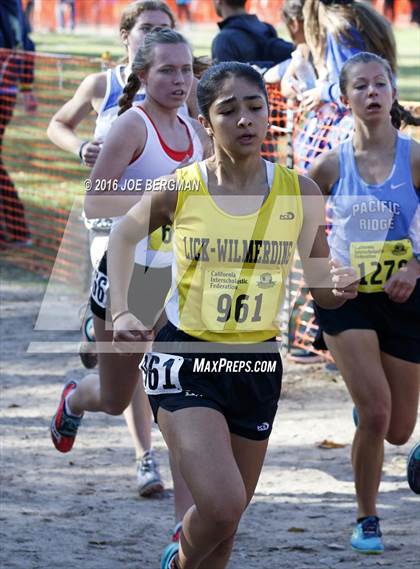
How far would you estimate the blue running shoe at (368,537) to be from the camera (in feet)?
17.7

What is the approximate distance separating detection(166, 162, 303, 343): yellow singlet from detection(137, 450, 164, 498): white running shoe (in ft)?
6.36

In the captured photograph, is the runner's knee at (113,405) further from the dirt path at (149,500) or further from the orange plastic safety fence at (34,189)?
the orange plastic safety fence at (34,189)

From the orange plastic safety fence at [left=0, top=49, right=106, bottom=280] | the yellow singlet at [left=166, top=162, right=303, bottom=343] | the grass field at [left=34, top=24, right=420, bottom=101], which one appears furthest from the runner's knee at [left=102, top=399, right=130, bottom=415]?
the grass field at [left=34, top=24, right=420, bottom=101]

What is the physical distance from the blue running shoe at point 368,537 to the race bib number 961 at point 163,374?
62.0 inches

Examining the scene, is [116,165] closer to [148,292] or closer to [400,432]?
[148,292]

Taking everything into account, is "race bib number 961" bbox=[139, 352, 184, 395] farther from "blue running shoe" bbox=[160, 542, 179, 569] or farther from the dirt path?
the dirt path

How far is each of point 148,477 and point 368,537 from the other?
123 centimetres

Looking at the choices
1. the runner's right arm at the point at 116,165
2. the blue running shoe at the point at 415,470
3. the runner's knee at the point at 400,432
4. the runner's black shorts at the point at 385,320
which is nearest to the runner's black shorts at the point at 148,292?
the runner's right arm at the point at 116,165

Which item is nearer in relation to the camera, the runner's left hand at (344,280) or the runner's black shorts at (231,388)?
the runner's black shorts at (231,388)

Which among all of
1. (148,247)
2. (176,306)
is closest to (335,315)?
(148,247)

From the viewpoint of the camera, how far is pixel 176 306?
437cm

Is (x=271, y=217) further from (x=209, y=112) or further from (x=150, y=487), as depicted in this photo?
(x=150, y=487)

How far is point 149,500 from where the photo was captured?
6074mm

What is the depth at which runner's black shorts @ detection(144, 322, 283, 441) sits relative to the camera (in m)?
4.21
